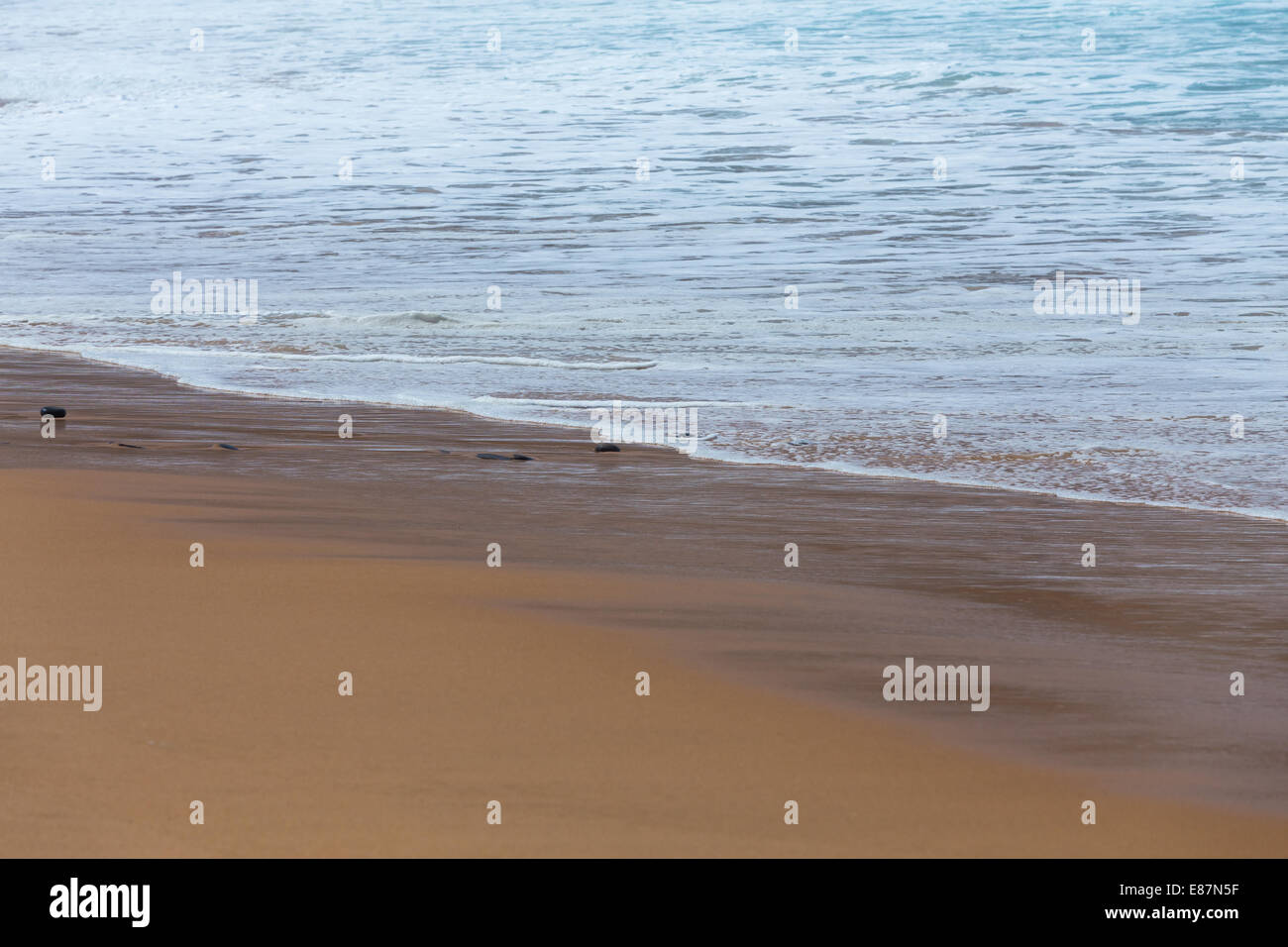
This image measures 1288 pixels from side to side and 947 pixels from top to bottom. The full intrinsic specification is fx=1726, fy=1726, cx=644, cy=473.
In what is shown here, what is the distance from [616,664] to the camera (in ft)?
13.6

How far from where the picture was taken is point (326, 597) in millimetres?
4621

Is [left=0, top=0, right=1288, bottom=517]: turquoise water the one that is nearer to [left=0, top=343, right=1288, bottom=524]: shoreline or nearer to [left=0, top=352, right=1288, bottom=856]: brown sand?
[left=0, top=343, right=1288, bottom=524]: shoreline

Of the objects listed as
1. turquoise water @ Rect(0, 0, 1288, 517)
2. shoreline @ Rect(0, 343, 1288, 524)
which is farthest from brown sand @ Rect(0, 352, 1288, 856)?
turquoise water @ Rect(0, 0, 1288, 517)

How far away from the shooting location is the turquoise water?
870 cm

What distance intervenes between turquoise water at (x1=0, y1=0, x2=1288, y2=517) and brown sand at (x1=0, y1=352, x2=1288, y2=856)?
4.69ft

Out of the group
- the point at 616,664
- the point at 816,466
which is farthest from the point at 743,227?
the point at 616,664

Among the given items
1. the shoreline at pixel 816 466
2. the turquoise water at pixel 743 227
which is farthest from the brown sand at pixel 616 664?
the turquoise water at pixel 743 227

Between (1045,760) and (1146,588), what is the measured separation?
1.67m

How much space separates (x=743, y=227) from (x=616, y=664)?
1396cm

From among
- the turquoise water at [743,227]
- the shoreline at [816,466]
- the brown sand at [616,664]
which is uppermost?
the turquoise water at [743,227]

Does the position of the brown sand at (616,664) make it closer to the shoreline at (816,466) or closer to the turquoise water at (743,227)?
the shoreline at (816,466)

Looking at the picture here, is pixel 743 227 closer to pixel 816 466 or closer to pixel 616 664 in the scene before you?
pixel 816 466

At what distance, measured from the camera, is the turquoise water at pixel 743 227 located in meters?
8.70

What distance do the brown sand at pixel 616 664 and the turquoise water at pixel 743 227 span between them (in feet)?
4.69
